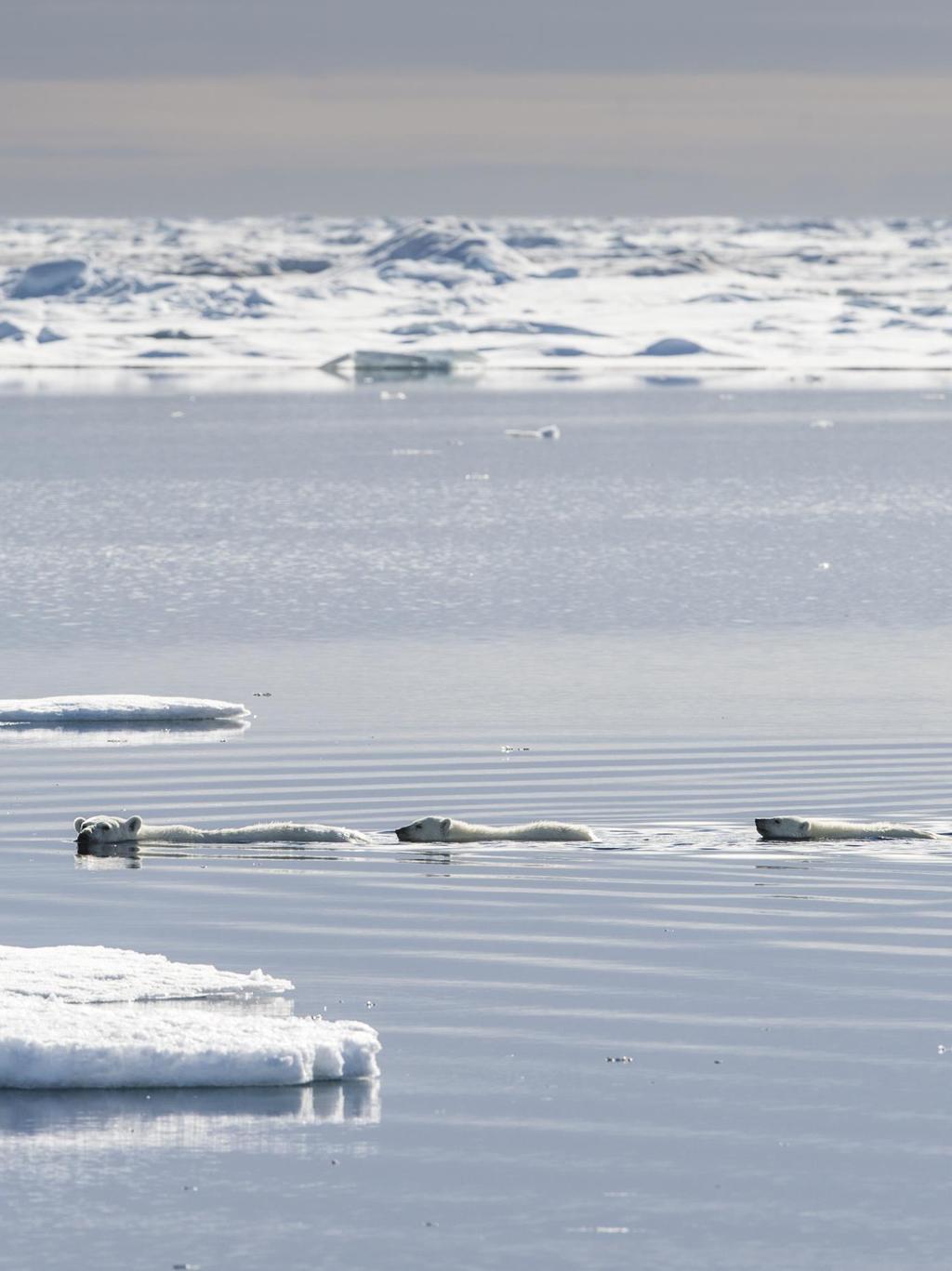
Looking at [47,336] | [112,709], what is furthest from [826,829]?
[47,336]

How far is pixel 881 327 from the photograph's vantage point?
109375 mm

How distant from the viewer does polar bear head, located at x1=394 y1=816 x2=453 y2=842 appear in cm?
1156

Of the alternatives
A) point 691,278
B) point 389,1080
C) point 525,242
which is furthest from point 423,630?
point 525,242

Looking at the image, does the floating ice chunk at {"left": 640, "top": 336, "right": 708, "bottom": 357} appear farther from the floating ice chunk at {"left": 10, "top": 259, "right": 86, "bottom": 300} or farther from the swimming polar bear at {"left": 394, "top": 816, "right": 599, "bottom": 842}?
the swimming polar bear at {"left": 394, "top": 816, "right": 599, "bottom": 842}

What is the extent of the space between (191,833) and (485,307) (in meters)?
116

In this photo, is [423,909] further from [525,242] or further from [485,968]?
[525,242]

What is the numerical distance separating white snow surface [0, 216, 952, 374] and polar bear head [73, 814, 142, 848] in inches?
3277

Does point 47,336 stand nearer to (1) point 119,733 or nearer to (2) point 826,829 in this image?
(1) point 119,733

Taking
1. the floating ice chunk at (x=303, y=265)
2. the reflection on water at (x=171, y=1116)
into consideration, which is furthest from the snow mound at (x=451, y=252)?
the reflection on water at (x=171, y=1116)

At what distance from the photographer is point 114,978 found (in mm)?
8469

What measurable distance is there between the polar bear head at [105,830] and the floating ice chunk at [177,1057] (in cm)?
392

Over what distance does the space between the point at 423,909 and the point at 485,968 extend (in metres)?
1.15

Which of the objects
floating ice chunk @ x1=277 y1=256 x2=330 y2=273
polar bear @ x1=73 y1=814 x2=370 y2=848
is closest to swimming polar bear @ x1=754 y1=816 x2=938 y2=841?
polar bear @ x1=73 y1=814 x2=370 y2=848

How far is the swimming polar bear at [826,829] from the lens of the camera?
11539mm
